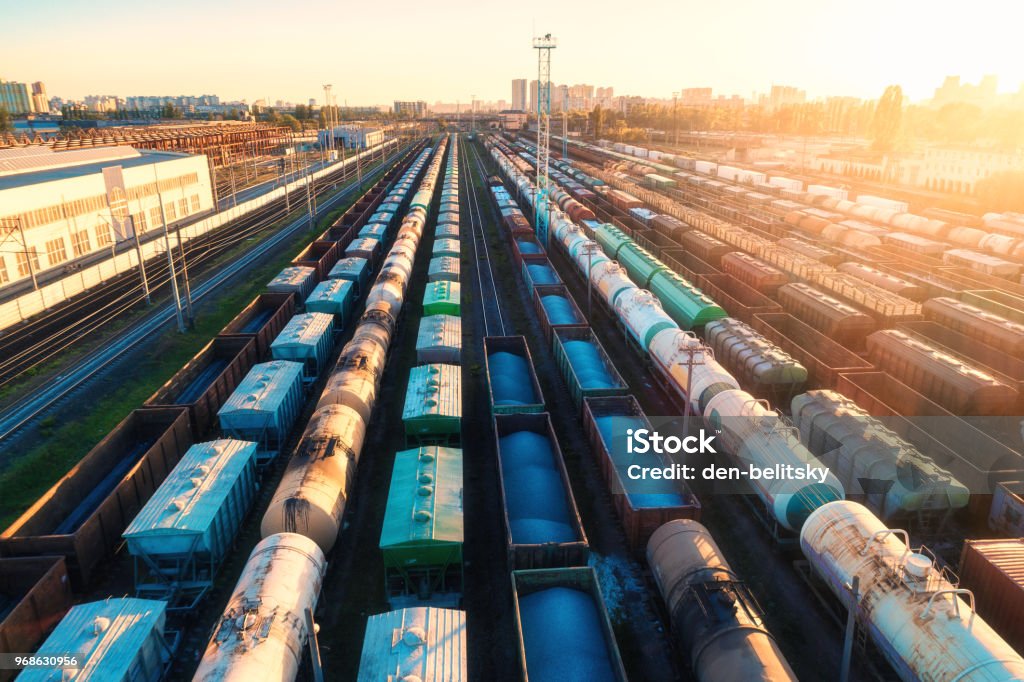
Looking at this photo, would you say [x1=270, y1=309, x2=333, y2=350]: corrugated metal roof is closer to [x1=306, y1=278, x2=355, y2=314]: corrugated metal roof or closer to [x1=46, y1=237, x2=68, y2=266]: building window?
[x1=306, y1=278, x2=355, y2=314]: corrugated metal roof

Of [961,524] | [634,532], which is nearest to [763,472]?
[634,532]

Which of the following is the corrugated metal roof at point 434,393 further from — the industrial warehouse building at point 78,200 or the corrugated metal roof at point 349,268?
the industrial warehouse building at point 78,200

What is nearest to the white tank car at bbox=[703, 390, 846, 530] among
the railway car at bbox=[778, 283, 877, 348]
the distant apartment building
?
the railway car at bbox=[778, 283, 877, 348]

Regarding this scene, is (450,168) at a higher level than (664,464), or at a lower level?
higher

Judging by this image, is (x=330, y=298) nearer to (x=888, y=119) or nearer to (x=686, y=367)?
(x=686, y=367)

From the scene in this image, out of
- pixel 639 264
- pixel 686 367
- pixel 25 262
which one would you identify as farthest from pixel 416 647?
pixel 25 262

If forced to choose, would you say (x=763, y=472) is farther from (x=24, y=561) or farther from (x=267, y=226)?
(x=267, y=226)
